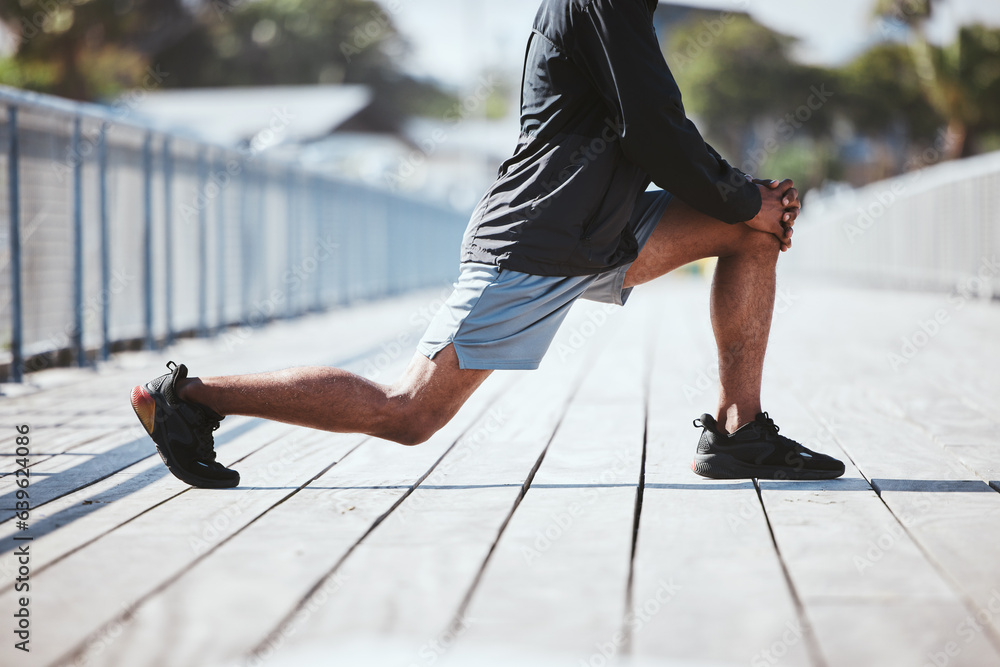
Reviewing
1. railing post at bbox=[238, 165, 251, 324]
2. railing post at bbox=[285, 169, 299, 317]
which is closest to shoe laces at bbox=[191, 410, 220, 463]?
railing post at bbox=[238, 165, 251, 324]

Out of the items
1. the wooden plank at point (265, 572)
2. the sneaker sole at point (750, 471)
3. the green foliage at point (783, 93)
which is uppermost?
the green foliage at point (783, 93)

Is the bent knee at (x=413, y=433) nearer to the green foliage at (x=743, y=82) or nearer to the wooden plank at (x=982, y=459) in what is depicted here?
the wooden plank at (x=982, y=459)

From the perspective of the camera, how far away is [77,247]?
6191 mm

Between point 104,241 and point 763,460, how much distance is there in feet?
15.4

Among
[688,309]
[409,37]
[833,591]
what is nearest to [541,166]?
[833,591]

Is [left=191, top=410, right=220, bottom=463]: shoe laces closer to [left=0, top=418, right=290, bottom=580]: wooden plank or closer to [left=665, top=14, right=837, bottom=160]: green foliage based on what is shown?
[left=0, top=418, right=290, bottom=580]: wooden plank

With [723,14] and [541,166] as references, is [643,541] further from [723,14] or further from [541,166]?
[723,14]

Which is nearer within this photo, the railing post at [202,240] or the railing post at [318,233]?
the railing post at [202,240]

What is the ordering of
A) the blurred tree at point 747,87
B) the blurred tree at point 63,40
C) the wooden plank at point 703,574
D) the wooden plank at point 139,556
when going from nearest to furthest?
the wooden plank at point 703,574
the wooden plank at point 139,556
the blurred tree at point 63,40
the blurred tree at point 747,87

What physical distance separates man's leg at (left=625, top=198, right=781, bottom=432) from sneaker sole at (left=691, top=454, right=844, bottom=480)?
0.11 metres

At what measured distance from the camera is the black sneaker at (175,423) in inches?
112

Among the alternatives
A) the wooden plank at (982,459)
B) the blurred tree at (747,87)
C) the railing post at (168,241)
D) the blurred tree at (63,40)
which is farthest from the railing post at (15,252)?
the blurred tree at (747,87)

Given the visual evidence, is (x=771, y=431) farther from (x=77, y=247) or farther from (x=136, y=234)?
(x=136, y=234)

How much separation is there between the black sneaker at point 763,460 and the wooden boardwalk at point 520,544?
0.15ft
